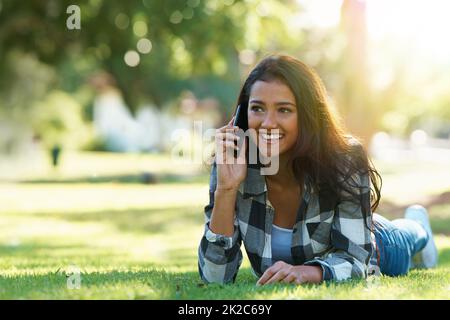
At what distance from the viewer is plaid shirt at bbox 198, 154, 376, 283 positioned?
410cm

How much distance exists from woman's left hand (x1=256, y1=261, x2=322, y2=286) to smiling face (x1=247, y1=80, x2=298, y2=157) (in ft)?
2.24

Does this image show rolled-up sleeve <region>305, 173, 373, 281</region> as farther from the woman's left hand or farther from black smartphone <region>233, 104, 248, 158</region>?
black smartphone <region>233, 104, 248, 158</region>

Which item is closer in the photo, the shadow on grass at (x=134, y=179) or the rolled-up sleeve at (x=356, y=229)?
the rolled-up sleeve at (x=356, y=229)

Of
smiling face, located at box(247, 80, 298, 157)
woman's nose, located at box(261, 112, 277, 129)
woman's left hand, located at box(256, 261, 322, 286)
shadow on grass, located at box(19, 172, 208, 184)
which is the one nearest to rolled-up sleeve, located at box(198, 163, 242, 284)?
woman's left hand, located at box(256, 261, 322, 286)

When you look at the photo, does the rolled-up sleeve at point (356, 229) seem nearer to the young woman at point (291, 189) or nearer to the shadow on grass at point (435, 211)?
the young woman at point (291, 189)

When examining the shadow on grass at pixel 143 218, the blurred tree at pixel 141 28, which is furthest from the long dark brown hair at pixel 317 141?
the blurred tree at pixel 141 28

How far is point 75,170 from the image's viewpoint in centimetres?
2920

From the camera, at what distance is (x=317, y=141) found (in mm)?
4133

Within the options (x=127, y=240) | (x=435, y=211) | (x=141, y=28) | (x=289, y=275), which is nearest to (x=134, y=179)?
(x=141, y=28)

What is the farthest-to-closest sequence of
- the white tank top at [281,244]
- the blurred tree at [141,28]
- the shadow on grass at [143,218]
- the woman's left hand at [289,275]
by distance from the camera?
the blurred tree at [141,28] < the shadow on grass at [143,218] < the white tank top at [281,244] < the woman's left hand at [289,275]

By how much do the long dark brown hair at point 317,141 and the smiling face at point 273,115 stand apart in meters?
0.04

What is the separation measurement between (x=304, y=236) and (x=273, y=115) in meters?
0.76

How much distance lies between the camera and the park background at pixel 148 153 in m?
4.31

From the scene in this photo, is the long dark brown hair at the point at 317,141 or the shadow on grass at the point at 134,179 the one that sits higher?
the long dark brown hair at the point at 317,141
